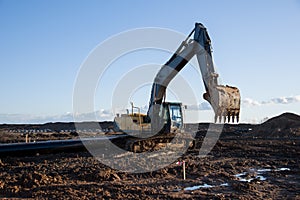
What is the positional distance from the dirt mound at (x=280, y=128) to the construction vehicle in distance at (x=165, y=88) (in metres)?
18.2

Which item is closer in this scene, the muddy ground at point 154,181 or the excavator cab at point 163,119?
the muddy ground at point 154,181

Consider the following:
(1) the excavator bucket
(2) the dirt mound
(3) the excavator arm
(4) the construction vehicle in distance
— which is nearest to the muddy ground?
(1) the excavator bucket

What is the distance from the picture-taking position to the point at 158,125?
16172mm

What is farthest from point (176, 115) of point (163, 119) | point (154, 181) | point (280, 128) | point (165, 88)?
point (280, 128)

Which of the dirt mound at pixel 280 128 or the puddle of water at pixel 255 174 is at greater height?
the dirt mound at pixel 280 128

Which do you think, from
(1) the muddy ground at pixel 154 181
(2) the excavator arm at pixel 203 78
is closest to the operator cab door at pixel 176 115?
(2) the excavator arm at pixel 203 78

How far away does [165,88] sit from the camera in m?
16.2

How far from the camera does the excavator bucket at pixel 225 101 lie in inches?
452

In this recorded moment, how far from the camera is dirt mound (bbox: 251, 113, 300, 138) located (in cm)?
3186

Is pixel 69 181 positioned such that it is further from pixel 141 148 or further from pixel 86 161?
pixel 141 148

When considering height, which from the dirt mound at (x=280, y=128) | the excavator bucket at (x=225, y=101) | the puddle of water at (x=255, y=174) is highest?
the excavator bucket at (x=225, y=101)

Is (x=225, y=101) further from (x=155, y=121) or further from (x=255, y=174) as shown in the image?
(x=155, y=121)

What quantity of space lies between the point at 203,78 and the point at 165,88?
3.17 m

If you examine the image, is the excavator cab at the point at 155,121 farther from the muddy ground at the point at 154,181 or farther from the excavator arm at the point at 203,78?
the muddy ground at the point at 154,181
